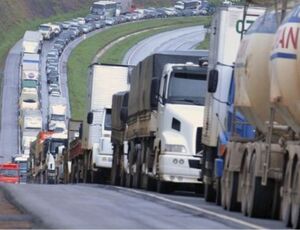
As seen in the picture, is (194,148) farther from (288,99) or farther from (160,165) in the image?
(288,99)

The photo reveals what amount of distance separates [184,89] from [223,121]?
4518 millimetres

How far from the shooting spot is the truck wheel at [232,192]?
937 inches

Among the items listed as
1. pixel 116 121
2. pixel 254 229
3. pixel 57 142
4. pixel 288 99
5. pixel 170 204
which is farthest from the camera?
pixel 57 142

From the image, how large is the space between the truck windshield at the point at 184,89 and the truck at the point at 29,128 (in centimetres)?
→ 5458

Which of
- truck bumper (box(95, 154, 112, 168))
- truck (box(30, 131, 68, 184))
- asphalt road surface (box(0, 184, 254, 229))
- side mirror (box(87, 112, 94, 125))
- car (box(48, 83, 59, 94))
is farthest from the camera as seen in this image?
car (box(48, 83, 59, 94))

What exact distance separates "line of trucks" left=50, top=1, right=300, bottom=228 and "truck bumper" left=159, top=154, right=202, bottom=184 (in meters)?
0.02

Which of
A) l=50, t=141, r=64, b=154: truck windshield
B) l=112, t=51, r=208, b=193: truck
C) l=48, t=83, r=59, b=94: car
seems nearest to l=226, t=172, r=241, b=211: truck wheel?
l=112, t=51, r=208, b=193: truck

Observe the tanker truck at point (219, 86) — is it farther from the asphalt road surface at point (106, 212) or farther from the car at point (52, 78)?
the car at point (52, 78)

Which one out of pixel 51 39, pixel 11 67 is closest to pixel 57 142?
pixel 11 67

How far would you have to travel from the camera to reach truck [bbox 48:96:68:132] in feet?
280

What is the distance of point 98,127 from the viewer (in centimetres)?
4678

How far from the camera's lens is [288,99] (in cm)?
1988

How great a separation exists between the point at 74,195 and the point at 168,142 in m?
4.38

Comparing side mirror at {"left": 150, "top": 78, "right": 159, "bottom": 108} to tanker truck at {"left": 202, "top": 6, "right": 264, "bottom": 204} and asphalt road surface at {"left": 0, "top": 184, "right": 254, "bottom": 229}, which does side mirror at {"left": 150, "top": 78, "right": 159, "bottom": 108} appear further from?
asphalt road surface at {"left": 0, "top": 184, "right": 254, "bottom": 229}
